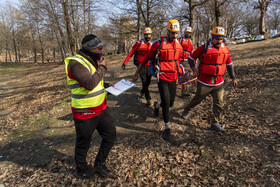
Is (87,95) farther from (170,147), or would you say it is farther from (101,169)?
(170,147)

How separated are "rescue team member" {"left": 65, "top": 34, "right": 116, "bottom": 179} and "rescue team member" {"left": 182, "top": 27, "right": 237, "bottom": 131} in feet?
8.41

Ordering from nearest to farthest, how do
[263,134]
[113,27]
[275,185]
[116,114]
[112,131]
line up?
[275,185], [112,131], [263,134], [116,114], [113,27]

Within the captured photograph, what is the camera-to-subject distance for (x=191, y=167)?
3.21 meters

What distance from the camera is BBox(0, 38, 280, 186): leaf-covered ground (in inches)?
119

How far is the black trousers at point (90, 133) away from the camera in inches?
101

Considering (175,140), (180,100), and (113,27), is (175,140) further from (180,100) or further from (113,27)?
(113,27)

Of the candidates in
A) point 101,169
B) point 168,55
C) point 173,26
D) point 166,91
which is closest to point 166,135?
point 166,91

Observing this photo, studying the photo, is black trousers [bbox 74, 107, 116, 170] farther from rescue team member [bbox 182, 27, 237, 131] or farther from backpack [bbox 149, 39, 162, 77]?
rescue team member [bbox 182, 27, 237, 131]

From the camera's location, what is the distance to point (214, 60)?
3844mm

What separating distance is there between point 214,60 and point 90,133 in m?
3.19

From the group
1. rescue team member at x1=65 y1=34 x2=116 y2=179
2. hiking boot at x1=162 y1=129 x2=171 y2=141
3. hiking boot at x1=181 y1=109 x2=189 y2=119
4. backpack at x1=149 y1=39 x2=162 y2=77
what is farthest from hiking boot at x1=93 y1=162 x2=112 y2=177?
hiking boot at x1=181 y1=109 x2=189 y2=119

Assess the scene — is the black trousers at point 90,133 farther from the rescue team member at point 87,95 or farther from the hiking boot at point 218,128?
the hiking boot at point 218,128

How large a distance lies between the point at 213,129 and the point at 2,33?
→ 2177 inches

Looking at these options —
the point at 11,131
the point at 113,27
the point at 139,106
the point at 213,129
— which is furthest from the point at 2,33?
the point at 213,129
